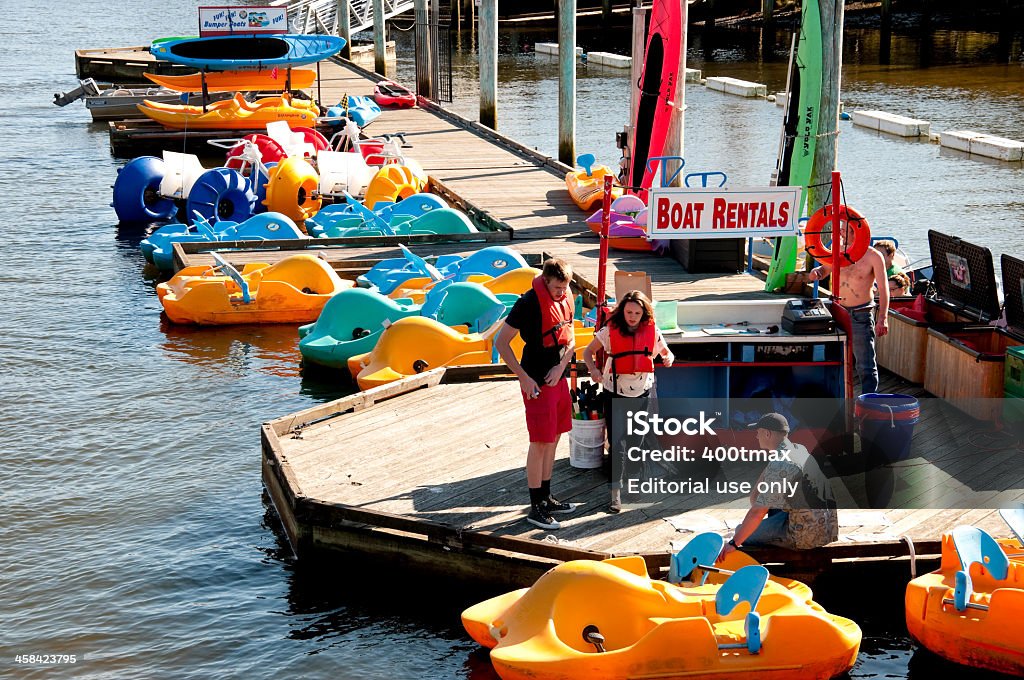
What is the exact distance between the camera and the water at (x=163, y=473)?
9031 millimetres

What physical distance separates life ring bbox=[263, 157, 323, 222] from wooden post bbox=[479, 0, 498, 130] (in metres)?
8.28

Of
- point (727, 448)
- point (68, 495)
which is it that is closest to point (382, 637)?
point (727, 448)

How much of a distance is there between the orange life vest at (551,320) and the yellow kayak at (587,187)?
1181 cm

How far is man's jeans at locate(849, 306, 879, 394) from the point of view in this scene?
1045 centimetres

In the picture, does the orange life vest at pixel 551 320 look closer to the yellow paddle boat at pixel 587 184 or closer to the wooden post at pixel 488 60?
the yellow paddle boat at pixel 587 184

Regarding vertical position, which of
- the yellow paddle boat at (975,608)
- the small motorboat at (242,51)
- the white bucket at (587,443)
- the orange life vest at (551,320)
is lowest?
the yellow paddle boat at (975,608)

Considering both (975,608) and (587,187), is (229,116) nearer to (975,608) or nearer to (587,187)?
(587,187)

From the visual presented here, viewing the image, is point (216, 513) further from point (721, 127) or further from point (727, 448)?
point (721, 127)

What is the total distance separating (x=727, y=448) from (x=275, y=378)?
6662 mm

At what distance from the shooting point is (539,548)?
28.6ft

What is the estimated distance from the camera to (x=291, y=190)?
22391 millimetres

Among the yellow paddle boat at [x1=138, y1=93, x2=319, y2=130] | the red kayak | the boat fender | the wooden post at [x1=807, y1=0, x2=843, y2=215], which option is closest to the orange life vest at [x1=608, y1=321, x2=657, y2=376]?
the wooden post at [x1=807, y1=0, x2=843, y2=215]

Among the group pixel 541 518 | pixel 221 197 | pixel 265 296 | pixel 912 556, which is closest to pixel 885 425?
pixel 912 556

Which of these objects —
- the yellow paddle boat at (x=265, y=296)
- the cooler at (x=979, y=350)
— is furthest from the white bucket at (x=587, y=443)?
the yellow paddle boat at (x=265, y=296)
